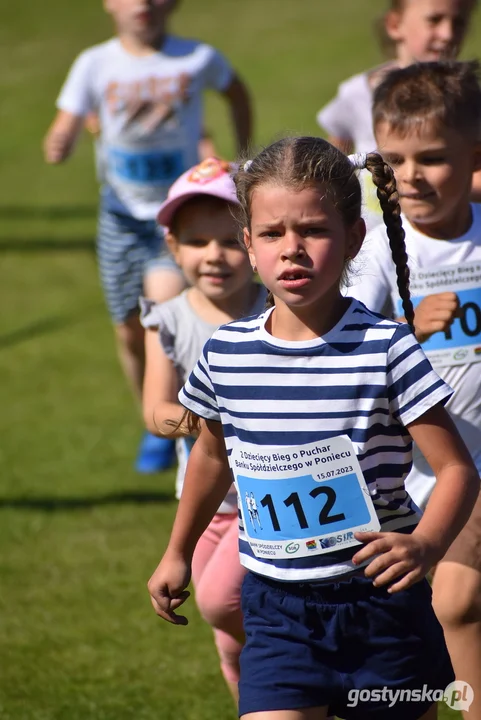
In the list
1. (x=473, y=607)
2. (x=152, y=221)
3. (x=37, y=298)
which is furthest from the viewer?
(x=37, y=298)

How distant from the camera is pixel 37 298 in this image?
36.9ft

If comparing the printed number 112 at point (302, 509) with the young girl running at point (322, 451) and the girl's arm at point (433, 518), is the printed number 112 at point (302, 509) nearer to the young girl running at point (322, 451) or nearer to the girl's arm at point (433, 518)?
the young girl running at point (322, 451)

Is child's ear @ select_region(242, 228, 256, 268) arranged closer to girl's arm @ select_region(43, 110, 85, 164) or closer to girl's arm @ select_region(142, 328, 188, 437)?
girl's arm @ select_region(142, 328, 188, 437)

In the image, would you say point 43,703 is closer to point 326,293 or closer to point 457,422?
point 457,422

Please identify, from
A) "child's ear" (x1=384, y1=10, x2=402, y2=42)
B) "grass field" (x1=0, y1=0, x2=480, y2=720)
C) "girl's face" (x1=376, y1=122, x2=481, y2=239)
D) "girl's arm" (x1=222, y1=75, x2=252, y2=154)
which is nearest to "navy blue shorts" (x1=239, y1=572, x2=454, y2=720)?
"girl's face" (x1=376, y1=122, x2=481, y2=239)

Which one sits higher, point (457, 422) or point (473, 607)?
point (457, 422)

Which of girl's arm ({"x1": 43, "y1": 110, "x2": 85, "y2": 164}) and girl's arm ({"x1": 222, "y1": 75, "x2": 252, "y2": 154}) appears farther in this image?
girl's arm ({"x1": 222, "y1": 75, "x2": 252, "y2": 154})

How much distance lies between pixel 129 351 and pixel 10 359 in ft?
8.22

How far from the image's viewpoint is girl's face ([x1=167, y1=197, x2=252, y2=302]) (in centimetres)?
405

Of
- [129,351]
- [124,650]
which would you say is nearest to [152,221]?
[129,351]

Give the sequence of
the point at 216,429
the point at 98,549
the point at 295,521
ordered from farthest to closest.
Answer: the point at 98,549 → the point at 216,429 → the point at 295,521

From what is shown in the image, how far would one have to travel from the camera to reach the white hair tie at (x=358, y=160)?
312 centimetres

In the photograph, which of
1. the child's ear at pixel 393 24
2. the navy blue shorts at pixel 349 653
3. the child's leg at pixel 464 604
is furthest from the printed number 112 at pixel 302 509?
the child's ear at pixel 393 24

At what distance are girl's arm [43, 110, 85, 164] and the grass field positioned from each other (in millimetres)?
1455
